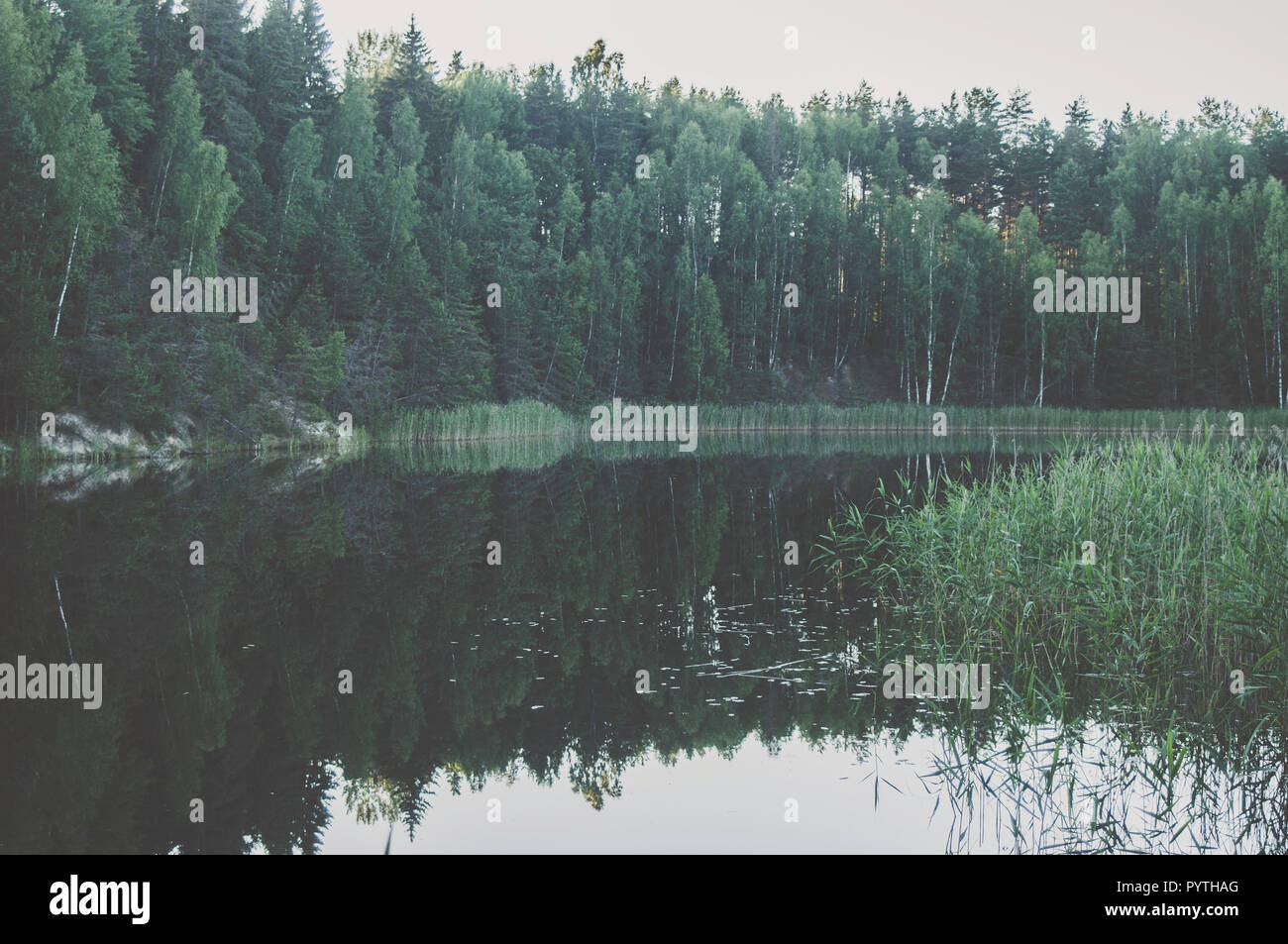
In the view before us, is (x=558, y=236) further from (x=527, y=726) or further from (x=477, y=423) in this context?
(x=527, y=726)

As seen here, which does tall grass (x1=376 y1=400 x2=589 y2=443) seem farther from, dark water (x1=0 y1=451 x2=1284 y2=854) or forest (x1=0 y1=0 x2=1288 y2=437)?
dark water (x1=0 y1=451 x2=1284 y2=854)

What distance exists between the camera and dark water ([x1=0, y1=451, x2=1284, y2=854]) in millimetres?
4988

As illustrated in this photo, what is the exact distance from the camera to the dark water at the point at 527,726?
4.99 metres

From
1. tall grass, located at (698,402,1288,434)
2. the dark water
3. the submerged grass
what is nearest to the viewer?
the dark water

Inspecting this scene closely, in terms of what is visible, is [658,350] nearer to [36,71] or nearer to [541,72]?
[541,72]

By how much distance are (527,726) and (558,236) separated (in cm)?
4945

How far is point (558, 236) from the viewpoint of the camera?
177 ft

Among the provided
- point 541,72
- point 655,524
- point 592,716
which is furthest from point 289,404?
point 541,72

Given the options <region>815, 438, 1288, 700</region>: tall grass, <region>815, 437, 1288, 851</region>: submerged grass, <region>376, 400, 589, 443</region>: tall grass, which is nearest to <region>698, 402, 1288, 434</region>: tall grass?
<region>376, 400, 589, 443</region>: tall grass

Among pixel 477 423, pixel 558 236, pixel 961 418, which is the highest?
pixel 558 236

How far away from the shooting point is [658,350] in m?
53.0

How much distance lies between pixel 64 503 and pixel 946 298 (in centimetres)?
4549

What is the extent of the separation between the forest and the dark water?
1685 centimetres

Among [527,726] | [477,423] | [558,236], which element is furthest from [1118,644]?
[558,236]
